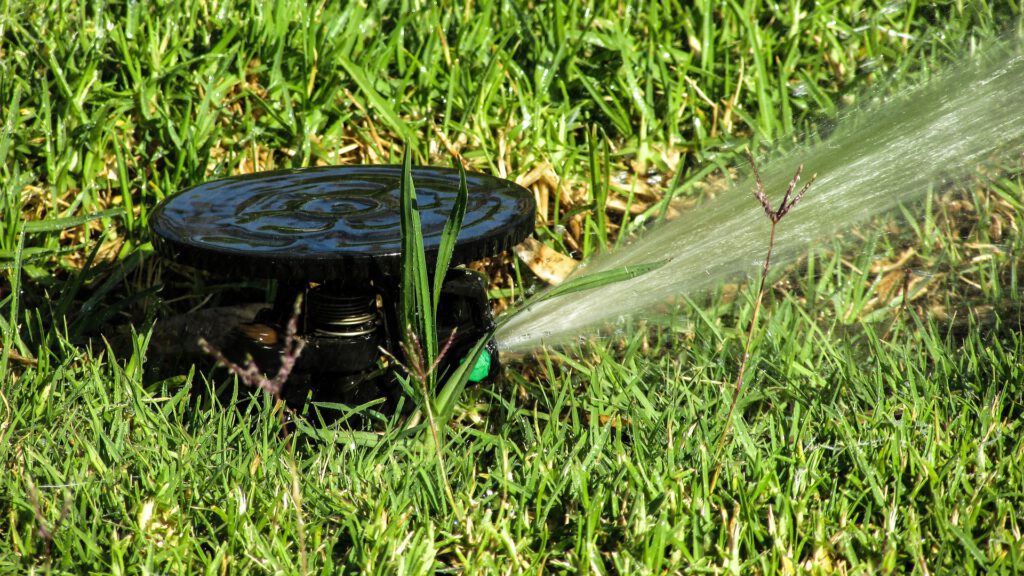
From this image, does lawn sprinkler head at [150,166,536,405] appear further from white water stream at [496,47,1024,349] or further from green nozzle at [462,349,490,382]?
white water stream at [496,47,1024,349]

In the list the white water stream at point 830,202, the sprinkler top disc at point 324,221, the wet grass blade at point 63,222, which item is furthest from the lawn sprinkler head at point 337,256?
the wet grass blade at point 63,222

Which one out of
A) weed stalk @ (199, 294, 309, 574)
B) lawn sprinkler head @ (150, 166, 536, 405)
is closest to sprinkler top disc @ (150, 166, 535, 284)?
lawn sprinkler head @ (150, 166, 536, 405)

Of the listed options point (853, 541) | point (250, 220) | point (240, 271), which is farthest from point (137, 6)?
point (853, 541)

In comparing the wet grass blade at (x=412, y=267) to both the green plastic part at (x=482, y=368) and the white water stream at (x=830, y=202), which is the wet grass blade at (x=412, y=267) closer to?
the green plastic part at (x=482, y=368)

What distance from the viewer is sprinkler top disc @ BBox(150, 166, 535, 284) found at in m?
2.06

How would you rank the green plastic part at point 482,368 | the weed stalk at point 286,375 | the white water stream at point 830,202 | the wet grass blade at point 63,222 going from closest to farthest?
the weed stalk at point 286,375 → the green plastic part at point 482,368 → the white water stream at point 830,202 → the wet grass blade at point 63,222

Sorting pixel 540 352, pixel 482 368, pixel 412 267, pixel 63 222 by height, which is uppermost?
pixel 63 222

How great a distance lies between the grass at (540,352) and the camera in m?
1.87

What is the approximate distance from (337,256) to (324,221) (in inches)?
9.2

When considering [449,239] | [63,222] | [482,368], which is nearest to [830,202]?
[482,368]

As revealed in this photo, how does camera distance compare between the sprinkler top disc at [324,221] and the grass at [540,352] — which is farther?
the sprinkler top disc at [324,221]

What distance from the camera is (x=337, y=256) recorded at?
6.68 ft

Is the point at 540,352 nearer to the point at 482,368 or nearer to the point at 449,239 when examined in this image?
the point at 482,368

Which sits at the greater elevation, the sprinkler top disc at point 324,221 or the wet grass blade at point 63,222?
the wet grass blade at point 63,222
